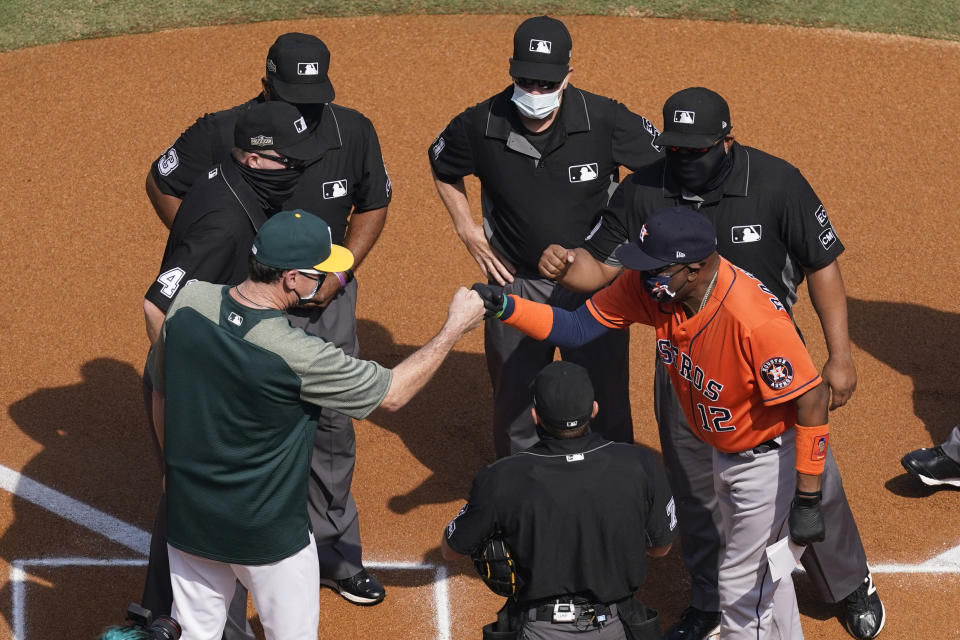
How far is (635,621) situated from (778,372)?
1077 millimetres

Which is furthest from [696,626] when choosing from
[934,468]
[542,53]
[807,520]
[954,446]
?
[542,53]

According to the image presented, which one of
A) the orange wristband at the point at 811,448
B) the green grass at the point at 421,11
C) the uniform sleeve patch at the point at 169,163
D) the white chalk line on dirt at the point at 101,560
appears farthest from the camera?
the green grass at the point at 421,11

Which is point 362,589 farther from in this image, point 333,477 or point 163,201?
point 163,201

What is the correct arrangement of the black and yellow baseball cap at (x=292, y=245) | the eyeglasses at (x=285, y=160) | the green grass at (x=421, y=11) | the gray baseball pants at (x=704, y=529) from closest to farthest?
the black and yellow baseball cap at (x=292, y=245), the eyeglasses at (x=285, y=160), the gray baseball pants at (x=704, y=529), the green grass at (x=421, y=11)

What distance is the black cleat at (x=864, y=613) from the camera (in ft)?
17.7

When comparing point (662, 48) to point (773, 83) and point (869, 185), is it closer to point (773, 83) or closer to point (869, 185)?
point (773, 83)

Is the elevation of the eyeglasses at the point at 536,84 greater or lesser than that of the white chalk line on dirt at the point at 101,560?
greater

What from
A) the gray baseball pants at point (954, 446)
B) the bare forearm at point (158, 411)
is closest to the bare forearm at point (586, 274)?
the bare forearm at point (158, 411)

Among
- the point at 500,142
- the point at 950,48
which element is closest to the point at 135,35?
the point at 500,142

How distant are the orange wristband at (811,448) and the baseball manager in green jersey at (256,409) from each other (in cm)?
152

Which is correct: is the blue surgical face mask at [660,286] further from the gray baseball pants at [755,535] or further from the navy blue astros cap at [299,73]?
the navy blue astros cap at [299,73]

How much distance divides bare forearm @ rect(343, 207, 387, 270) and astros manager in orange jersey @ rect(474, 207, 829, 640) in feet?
4.08

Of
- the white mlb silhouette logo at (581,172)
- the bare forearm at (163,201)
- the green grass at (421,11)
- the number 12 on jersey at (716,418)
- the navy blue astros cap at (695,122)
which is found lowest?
the number 12 on jersey at (716,418)

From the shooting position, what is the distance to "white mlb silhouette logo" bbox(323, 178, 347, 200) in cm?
576
